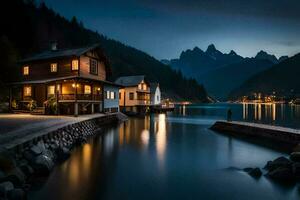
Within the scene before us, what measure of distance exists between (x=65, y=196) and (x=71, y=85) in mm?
27291

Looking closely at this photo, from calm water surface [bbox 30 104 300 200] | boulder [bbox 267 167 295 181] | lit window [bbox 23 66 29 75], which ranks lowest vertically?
calm water surface [bbox 30 104 300 200]

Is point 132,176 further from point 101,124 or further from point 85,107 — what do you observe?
point 85,107

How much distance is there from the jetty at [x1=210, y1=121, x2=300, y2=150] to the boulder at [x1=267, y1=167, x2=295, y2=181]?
6.34 meters

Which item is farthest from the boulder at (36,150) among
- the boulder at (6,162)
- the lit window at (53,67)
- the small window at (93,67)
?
the lit window at (53,67)

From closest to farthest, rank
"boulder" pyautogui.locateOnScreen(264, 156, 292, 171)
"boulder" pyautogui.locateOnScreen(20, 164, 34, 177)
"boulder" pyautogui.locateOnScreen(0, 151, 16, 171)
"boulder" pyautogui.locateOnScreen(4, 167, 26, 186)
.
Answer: "boulder" pyautogui.locateOnScreen(4, 167, 26, 186)
"boulder" pyautogui.locateOnScreen(0, 151, 16, 171)
"boulder" pyautogui.locateOnScreen(20, 164, 34, 177)
"boulder" pyautogui.locateOnScreen(264, 156, 292, 171)

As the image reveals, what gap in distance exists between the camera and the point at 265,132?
2411 centimetres

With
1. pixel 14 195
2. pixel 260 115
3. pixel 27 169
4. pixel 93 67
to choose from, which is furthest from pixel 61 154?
Result: pixel 260 115

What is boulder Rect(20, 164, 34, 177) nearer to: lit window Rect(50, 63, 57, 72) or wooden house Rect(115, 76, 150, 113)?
lit window Rect(50, 63, 57, 72)

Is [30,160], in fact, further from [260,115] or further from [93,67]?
[260,115]

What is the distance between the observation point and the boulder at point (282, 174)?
39.4 feet

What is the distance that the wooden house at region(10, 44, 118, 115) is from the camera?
33.1 meters

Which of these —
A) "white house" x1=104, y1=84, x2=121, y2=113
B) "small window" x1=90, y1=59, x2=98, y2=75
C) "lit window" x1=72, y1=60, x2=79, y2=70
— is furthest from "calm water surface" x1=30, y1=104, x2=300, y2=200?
"white house" x1=104, y1=84, x2=121, y2=113

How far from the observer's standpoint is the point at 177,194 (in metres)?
10.2

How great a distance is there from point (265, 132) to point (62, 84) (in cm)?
2783
